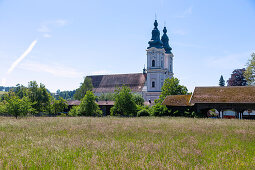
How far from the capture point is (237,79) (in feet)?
195

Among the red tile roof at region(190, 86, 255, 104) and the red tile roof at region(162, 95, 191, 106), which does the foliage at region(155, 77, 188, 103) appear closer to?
the red tile roof at region(162, 95, 191, 106)

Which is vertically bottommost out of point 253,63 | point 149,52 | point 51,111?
point 51,111

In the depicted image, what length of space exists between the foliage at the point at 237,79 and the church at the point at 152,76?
19930 mm

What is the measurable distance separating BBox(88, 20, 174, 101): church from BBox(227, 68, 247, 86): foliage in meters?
19.9

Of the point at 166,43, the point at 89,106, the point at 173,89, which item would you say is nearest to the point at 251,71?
the point at 173,89

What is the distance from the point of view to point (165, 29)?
77.0m

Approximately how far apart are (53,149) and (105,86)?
71.0 metres

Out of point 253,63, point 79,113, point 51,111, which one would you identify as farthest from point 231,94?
point 51,111

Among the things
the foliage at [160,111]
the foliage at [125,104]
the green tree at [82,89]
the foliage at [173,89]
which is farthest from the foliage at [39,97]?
the green tree at [82,89]

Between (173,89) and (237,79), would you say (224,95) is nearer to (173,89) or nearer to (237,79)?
(173,89)

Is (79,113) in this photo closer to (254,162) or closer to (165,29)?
(254,162)

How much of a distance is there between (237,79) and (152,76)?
2383cm

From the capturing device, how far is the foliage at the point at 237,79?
5897 centimetres

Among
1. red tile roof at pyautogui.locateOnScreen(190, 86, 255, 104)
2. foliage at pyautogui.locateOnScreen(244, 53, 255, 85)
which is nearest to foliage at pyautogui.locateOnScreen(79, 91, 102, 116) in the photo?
red tile roof at pyautogui.locateOnScreen(190, 86, 255, 104)
